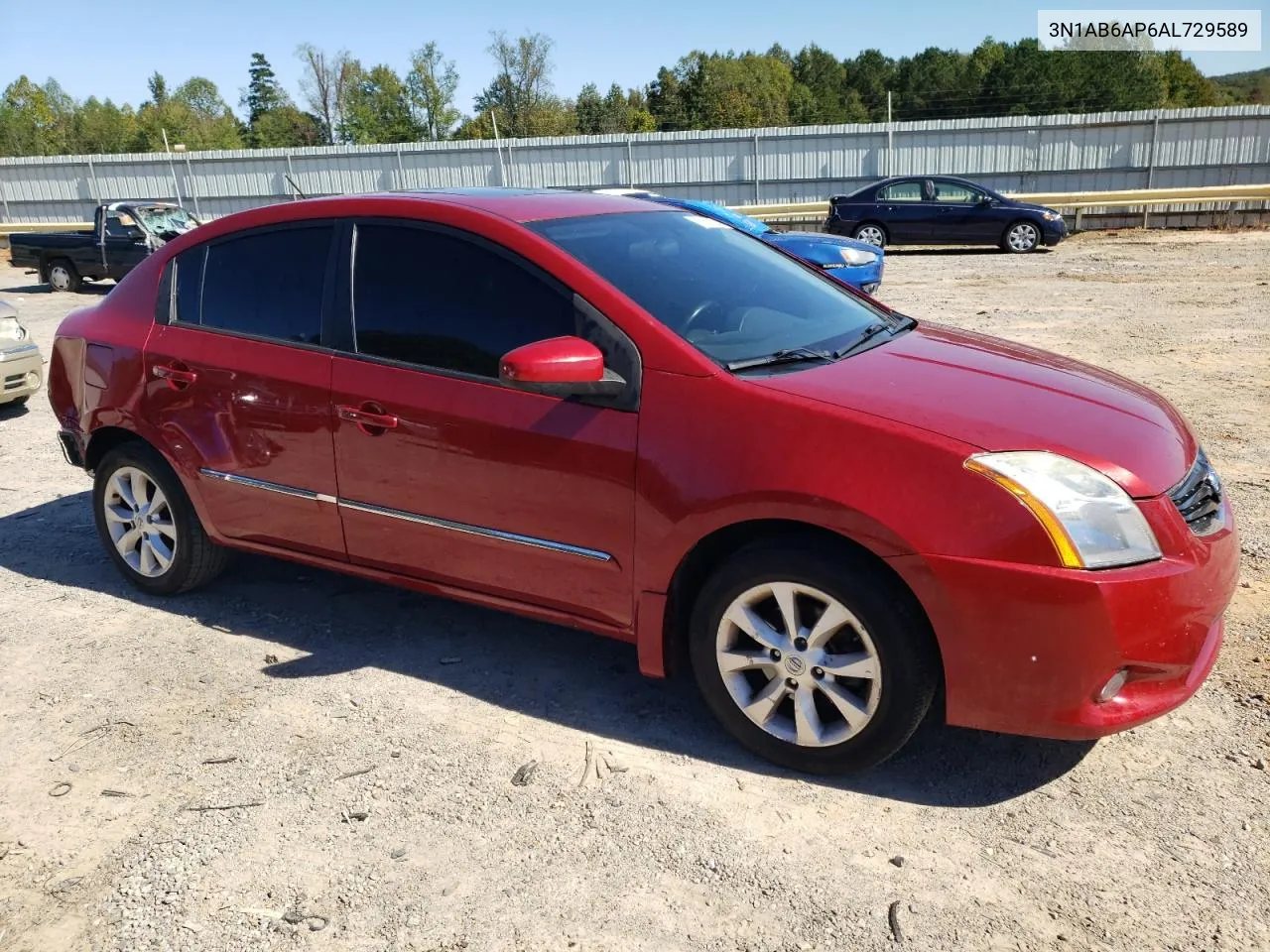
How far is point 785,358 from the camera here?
3258 mm

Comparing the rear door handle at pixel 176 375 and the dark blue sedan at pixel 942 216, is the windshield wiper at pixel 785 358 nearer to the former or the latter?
the rear door handle at pixel 176 375

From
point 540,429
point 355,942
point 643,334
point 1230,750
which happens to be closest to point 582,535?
point 540,429

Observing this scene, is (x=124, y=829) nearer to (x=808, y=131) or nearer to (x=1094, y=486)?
(x=1094, y=486)

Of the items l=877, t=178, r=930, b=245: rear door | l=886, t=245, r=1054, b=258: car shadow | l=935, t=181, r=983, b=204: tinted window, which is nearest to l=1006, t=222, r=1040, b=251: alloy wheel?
l=886, t=245, r=1054, b=258: car shadow

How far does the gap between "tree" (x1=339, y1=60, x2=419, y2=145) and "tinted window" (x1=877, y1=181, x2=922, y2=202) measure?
169 feet

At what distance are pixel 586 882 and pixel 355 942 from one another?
59 centimetres

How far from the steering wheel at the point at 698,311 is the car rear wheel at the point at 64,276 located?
17.8 m

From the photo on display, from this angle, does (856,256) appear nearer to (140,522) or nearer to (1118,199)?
(140,522)

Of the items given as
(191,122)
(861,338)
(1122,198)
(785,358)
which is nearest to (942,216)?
(1122,198)

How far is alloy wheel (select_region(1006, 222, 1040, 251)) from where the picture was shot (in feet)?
63.0

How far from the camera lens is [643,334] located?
3172mm

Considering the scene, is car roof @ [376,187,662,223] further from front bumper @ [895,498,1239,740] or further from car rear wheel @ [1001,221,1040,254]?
car rear wheel @ [1001,221,1040,254]

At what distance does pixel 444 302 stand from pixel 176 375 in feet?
4.60

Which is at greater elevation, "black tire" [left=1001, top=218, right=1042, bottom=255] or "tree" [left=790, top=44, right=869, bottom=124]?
"tree" [left=790, top=44, right=869, bottom=124]
